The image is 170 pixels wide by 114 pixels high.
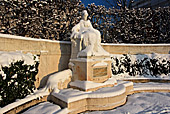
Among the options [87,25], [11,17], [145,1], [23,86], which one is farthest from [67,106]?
[145,1]

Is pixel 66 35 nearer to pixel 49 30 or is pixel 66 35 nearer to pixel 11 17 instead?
pixel 49 30

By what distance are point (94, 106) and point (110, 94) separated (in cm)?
70

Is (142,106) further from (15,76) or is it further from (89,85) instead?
(15,76)

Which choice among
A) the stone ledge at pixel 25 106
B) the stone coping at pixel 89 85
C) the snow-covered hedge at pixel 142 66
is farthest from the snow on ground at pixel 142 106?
the snow-covered hedge at pixel 142 66

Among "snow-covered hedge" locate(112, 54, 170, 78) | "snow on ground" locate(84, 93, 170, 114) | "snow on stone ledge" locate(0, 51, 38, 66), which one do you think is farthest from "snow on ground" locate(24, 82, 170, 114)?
"snow-covered hedge" locate(112, 54, 170, 78)

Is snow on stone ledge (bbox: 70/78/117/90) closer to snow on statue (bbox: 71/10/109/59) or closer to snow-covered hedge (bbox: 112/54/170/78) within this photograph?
snow on statue (bbox: 71/10/109/59)

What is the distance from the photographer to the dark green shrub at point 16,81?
149 inches

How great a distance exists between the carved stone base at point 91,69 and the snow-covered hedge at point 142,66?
295 centimetres

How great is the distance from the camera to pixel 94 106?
4.45 m

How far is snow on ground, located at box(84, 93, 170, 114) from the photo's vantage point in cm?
423

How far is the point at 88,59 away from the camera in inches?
205

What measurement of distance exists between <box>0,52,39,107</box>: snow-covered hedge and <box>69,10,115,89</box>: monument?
180 centimetres

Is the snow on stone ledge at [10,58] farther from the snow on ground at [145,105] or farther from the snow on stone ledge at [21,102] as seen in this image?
the snow on ground at [145,105]

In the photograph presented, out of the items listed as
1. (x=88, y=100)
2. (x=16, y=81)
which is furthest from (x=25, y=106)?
(x=88, y=100)
